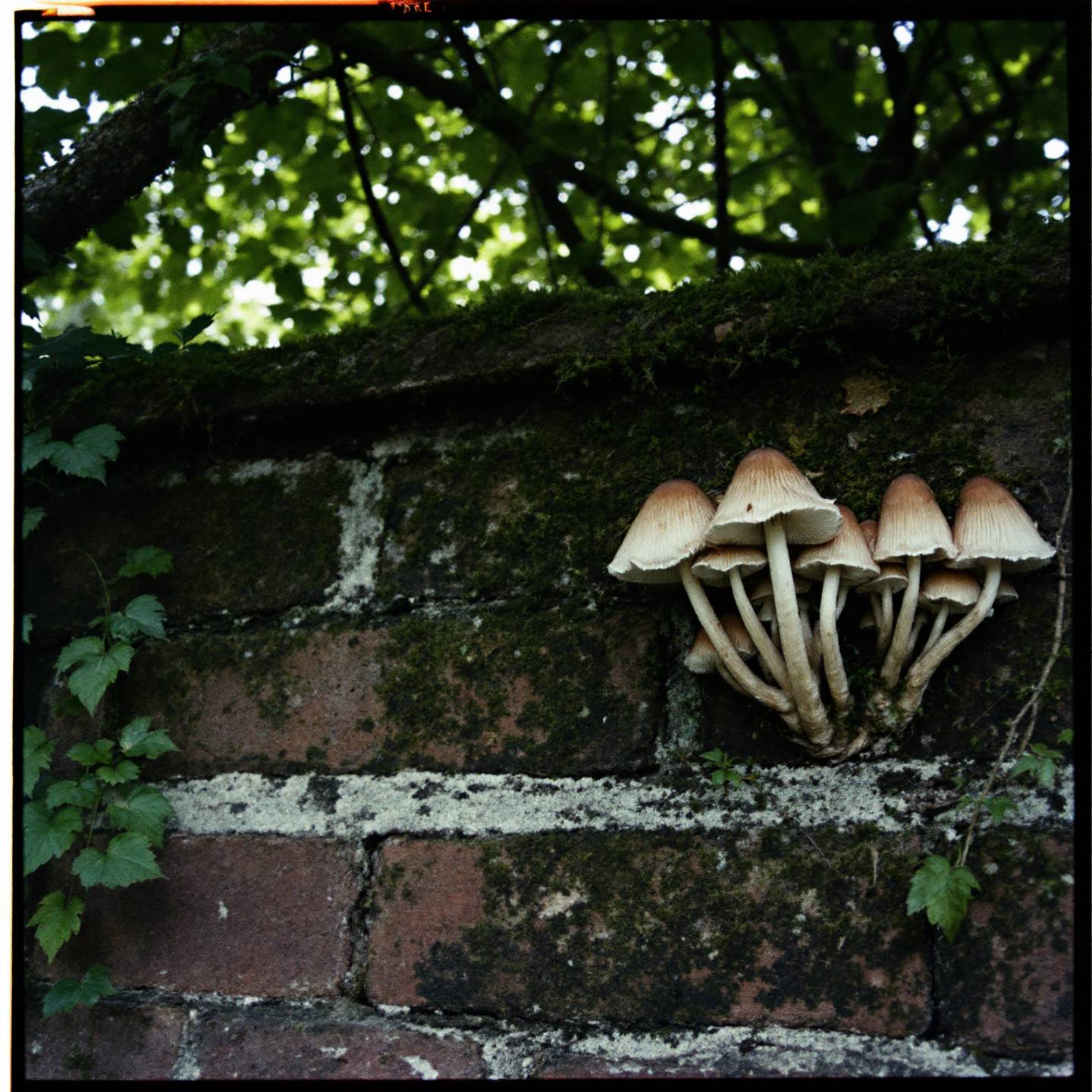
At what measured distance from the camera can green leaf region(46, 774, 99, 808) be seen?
1.05m

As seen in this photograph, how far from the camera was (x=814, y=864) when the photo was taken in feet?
2.88

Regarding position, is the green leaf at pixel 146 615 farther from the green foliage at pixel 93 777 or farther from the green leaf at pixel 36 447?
the green leaf at pixel 36 447

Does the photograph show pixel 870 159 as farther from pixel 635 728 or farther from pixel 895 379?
pixel 635 728

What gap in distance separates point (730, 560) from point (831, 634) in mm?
110

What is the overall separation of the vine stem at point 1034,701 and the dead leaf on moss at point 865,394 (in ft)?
0.60

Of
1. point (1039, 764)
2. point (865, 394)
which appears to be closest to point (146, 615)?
point (865, 394)

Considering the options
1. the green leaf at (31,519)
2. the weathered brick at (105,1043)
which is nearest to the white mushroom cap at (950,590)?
the weathered brick at (105,1043)

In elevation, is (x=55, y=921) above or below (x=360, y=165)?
below

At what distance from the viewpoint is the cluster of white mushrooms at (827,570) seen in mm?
850

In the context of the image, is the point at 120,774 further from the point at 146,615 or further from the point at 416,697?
the point at 416,697

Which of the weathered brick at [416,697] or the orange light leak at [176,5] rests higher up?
the orange light leak at [176,5]

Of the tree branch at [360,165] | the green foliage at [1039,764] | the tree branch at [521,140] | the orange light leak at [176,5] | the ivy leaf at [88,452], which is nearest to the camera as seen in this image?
the green foliage at [1039,764]

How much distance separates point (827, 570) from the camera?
0.87 m

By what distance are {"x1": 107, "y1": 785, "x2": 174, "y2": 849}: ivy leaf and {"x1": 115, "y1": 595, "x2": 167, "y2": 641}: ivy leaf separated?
18 cm
